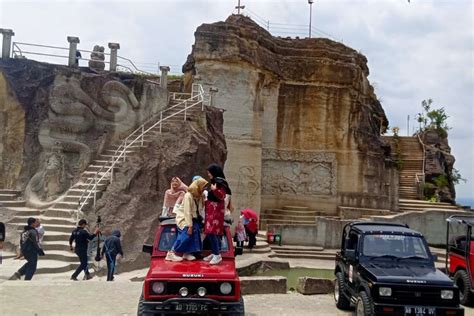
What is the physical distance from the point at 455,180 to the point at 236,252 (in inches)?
1525

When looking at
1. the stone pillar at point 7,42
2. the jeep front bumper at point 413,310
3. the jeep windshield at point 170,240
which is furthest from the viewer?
the stone pillar at point 7,42

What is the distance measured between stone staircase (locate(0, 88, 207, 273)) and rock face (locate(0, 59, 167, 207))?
447 mm

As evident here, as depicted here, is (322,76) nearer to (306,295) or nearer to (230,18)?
(230,18)

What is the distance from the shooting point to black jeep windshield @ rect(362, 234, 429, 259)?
380 inches

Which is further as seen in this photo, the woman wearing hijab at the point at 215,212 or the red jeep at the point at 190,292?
the woman wearing hijab at the point at 215,212

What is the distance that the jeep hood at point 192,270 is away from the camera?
7168 mm

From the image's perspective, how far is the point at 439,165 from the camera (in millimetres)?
38469

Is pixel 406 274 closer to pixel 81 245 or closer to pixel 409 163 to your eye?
pixel 81 245

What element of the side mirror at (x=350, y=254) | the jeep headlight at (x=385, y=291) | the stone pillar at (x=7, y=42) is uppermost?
the stone pillar at (x=7, y=42)

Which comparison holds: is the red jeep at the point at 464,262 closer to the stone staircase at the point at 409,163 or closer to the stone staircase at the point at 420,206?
the stone staircase at the point at 420,206

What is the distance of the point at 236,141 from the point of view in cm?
2728

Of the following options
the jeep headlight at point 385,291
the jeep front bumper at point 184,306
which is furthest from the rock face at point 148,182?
the jeep headlight at point 385,291

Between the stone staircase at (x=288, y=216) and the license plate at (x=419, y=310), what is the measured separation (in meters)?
19.7

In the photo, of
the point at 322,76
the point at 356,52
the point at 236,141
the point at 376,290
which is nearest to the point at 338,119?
the point at 322,76
